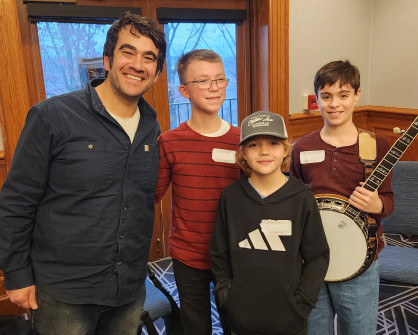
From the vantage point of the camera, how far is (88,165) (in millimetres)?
1232

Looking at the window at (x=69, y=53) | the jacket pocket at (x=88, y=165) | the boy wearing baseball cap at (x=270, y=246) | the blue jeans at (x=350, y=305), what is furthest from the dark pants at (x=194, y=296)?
the window at (x=69, y=53)

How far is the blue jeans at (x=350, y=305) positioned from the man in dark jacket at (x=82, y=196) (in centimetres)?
72

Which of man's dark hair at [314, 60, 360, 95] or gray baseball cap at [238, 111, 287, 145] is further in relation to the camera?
man's dark hair at [314, 60, 360, 95]

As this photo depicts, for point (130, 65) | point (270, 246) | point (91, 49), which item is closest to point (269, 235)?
point (270, 246)

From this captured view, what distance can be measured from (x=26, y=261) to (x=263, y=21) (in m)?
2.53

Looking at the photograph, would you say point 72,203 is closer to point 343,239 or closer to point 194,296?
point 194,296

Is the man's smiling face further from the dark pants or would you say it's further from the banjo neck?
the banjo neck

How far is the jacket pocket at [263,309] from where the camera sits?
1280mm

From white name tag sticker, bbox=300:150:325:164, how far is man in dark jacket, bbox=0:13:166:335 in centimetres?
60

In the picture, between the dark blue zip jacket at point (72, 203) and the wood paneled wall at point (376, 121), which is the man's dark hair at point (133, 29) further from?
the wood paneled wall at point (376, 121)

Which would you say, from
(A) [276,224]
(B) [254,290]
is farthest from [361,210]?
(B) [254,290]

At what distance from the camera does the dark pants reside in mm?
1544

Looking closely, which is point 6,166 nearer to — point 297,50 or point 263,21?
point 263,21

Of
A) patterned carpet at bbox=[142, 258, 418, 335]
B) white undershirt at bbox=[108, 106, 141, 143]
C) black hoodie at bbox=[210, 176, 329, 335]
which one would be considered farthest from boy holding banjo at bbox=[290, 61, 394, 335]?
patterned carpet at bbox=[142, 258, 418, 335]
